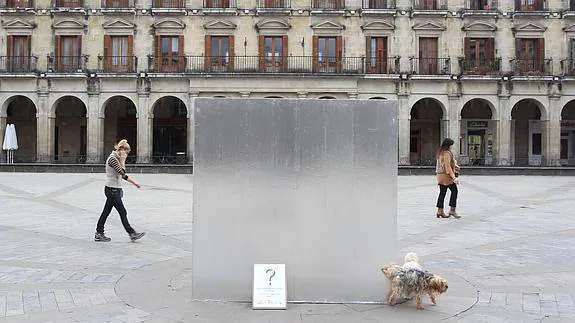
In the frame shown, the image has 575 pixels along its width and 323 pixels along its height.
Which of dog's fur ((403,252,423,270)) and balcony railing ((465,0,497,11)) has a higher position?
balcony railing ((465,0,497,11))

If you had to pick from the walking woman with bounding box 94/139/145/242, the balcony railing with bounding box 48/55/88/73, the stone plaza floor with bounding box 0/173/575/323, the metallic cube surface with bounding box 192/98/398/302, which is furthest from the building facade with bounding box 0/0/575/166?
the metallic cube surface with bounding box 192/98/398/302

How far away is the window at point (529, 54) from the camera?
36.9 metres

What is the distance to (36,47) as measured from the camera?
119ft

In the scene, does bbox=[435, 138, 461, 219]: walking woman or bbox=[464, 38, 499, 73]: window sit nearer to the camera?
bbox=[435, 138, 461, 219]: walking woman

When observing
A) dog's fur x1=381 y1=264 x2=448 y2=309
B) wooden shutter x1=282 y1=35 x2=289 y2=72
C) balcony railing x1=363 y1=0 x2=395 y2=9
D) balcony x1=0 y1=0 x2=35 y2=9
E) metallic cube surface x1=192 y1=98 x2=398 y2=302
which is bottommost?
dog's fur x1=381 y1=264 x2=448 y2=309

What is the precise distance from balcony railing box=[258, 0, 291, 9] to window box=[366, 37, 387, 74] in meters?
6.24

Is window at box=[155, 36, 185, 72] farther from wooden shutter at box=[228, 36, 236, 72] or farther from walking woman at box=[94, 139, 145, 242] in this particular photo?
walking woman at box=[94, 139, 145, 242]

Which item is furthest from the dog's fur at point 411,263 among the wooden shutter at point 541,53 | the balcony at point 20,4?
the balcony at point 20,4

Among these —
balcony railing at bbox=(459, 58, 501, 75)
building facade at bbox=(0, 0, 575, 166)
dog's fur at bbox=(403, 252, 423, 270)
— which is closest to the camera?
dog's fur at bbox=(403, 252, 423, 270)

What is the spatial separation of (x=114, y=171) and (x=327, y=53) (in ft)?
95.9

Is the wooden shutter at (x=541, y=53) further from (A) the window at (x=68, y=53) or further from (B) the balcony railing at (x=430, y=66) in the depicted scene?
(A) the window at (x=68, y=53)

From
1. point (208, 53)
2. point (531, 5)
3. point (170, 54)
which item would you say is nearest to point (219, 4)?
point (208, 53)

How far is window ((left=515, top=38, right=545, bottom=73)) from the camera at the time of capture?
121ft

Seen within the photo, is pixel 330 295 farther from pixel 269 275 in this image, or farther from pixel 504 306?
pixel 504 306
